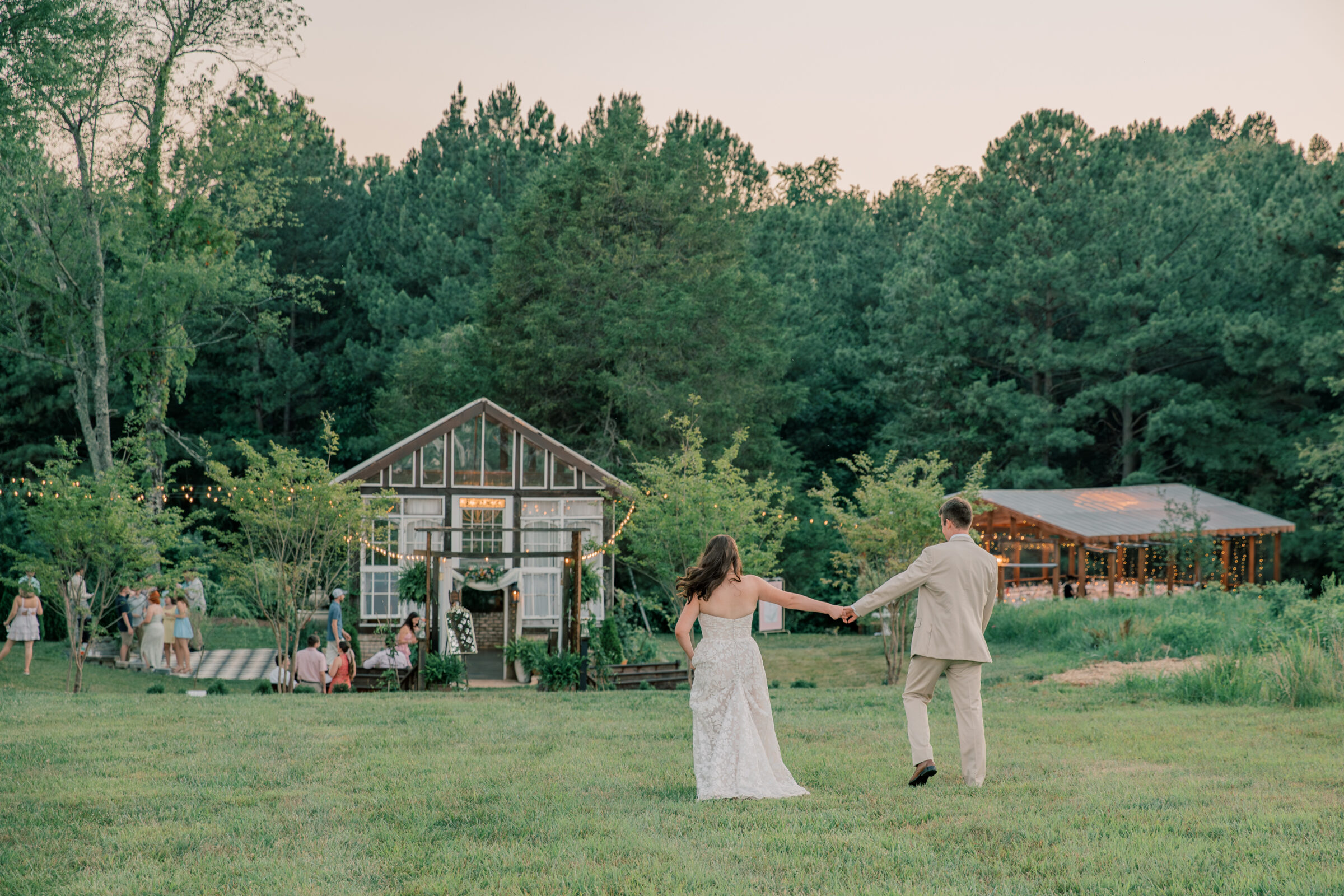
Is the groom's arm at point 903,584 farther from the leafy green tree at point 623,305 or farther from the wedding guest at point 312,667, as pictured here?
the leafy green tree at point 623,305

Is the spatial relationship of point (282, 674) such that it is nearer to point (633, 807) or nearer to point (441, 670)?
point (441, 670)

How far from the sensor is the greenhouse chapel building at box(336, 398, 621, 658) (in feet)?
73.1

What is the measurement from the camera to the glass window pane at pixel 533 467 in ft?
A: 77.3

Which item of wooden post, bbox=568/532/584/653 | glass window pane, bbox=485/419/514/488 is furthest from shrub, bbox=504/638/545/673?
glass window pane, bbox=485/419/514/488

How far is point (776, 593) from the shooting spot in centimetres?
635

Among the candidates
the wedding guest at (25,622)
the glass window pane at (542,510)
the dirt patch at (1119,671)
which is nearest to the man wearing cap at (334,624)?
the wedding guest at (25,622)

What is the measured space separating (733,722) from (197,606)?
17.6m

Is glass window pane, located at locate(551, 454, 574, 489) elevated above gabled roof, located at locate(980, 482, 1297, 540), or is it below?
above

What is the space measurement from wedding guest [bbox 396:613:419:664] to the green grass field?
5.71 metres

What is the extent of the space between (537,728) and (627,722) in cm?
83

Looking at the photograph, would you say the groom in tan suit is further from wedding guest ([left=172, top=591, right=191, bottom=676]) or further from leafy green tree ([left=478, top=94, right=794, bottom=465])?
leafy green tree ([left=478, top=94, right=794, bottom=465])

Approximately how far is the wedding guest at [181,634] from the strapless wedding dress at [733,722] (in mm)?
14510

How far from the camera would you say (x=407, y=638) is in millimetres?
16562

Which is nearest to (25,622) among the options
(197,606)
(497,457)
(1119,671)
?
(197,606)
